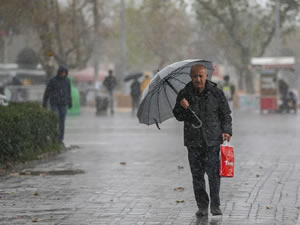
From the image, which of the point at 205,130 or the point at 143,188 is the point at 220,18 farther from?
the point at 205,130

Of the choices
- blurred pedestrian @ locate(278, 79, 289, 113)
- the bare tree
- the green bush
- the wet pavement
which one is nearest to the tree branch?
the bare tree

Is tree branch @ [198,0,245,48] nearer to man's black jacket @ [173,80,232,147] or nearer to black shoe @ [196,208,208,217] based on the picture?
man's black jacket @ [173,80,232,147]

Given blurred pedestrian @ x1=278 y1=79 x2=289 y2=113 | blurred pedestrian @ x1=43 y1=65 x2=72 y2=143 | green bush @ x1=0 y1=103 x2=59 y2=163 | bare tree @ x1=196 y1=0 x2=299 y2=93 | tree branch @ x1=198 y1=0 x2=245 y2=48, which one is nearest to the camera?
green bush @ x1=0 y1=103 x2=59 y2=163

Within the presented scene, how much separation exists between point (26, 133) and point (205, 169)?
6236 mm

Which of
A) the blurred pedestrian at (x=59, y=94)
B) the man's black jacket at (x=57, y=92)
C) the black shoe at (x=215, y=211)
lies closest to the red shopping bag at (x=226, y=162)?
the black shoe at (x=215, y=211)

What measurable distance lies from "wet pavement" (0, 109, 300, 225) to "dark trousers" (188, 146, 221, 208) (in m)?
0.18

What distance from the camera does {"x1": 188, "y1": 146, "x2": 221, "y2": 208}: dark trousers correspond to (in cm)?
880

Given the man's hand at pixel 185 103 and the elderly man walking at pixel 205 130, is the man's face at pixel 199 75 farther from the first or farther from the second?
the man's hand at pixel 185 103

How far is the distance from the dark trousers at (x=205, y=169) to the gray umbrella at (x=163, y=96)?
88 cm

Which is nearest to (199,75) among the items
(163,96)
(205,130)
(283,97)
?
(205,130)

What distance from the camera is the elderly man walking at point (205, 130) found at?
876 cm

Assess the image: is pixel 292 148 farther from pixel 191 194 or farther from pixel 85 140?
pixel 191 194

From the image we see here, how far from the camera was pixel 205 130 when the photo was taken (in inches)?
344

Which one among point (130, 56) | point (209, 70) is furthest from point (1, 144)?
point (130, 56)
